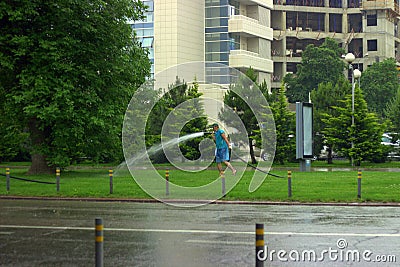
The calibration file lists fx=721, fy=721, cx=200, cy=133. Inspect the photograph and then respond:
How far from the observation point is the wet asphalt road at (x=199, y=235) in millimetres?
11281

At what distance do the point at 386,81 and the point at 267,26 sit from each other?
59.4 feet

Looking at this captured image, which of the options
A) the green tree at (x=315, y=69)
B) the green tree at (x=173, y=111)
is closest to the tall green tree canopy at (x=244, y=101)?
the green tree at (x=173, y=111)

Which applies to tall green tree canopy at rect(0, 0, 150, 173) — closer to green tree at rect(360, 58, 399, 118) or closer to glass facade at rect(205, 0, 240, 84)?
glass facade at rect(205, 0, 240, 84)

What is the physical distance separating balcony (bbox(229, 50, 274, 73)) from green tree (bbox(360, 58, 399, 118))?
1565 centimetres

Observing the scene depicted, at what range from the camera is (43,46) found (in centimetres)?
2950

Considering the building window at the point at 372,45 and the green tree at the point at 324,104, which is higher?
the building window at the point at 372,45

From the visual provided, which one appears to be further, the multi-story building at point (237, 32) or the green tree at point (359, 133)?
the multi-story building at point (237, 32)

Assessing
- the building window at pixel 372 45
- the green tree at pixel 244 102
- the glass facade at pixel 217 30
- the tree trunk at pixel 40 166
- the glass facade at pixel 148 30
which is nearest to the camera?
the green tree at pixel 244 102

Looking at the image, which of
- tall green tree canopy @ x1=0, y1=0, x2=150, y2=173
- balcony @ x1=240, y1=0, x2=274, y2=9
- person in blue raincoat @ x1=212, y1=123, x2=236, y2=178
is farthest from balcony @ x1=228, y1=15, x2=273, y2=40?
person in blue raincoat @ x1=212, y1=123, x2=236, y2=178

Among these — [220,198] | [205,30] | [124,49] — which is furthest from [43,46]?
[205,30]

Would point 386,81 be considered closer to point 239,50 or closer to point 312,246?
point 239,50

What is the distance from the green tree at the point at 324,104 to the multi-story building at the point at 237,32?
14340 mm

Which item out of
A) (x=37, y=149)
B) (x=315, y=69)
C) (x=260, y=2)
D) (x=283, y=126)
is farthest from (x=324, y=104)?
(x=315, y=69)

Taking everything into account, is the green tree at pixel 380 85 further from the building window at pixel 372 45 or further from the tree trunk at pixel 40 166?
the tree trunk at pixel 40 166
